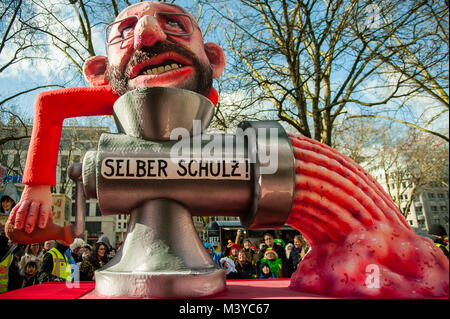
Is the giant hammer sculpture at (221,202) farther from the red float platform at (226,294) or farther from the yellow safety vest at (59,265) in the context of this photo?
the yellow safety vest at (59,265)

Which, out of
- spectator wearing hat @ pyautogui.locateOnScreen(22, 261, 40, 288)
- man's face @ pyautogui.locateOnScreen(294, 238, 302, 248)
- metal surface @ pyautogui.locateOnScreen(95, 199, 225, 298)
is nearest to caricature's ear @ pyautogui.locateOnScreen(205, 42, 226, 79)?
metal surface @ pyautogui.locateOnScreen(95, 199, 225, 298)

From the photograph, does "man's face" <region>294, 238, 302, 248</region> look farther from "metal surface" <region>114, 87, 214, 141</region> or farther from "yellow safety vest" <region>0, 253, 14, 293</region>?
"metal surface" <region>114, 87, 214, 141</region>

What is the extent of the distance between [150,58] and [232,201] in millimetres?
697

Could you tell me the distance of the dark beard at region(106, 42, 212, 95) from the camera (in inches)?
53.0

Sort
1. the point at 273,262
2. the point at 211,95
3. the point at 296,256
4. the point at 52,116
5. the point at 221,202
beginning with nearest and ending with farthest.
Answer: the point at 221,202
the point at 52,116
the point at 211,95
the point at 273,262
the point at 296,256

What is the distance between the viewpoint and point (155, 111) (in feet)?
3.80

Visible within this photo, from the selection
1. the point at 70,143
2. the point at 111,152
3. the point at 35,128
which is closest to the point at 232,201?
the point at 111,152

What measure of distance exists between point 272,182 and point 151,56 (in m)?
0.75

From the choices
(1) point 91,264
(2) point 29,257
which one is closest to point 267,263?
(1) point 91,264

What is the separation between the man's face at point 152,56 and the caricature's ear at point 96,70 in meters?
0.13

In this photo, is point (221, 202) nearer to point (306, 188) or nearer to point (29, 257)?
point (306, 188)

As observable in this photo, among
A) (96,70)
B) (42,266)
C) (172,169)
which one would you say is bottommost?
(42,266)

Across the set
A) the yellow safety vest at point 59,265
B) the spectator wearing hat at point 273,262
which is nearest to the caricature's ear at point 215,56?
the spectator wearing hat at point 273,262
